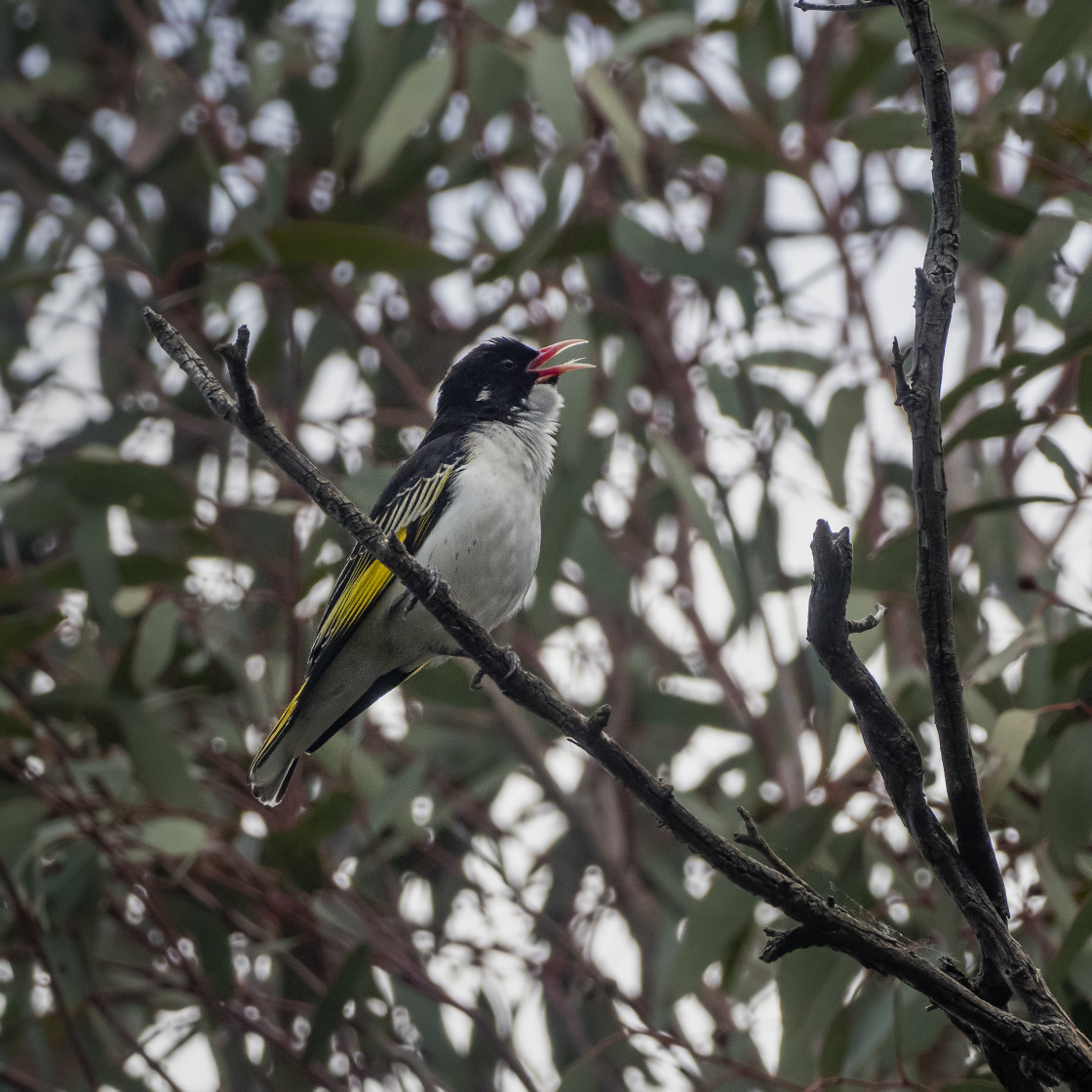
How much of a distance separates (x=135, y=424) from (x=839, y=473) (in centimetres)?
261

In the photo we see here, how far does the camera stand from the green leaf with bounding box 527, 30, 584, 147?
4.03 m

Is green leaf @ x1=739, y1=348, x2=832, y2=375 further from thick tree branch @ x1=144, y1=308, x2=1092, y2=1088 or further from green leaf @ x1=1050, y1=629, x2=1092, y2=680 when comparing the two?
thick tree branch @ x1=144, y1=308, x2=1092, y2=1088

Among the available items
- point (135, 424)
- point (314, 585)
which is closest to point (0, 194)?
point (135, 424)

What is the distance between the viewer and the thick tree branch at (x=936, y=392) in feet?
5.70

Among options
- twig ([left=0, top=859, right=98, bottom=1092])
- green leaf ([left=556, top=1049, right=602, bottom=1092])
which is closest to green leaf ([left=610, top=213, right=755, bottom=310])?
green leaf ([left=556, top=1049, right=602, bottom=1092])

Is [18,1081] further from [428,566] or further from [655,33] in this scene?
[655,33]

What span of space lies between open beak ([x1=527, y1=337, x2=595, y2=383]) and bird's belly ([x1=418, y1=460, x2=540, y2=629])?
0.66m

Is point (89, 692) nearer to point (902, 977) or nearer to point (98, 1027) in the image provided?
point (98, 1027)

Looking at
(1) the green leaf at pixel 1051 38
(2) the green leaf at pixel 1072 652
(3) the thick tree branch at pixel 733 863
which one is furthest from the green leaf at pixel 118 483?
(1) the green leaf at pixel 1051 38

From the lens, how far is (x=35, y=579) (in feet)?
13.6

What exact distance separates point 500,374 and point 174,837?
161 cm

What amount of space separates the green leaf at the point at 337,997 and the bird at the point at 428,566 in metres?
0.51

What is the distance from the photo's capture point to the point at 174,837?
372 centimetres

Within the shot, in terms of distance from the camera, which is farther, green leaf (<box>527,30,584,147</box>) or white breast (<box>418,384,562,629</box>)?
green leaf (<box>527,30,584,147</box>)
